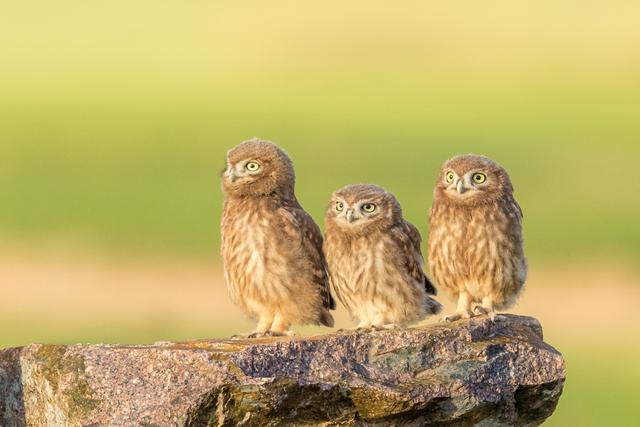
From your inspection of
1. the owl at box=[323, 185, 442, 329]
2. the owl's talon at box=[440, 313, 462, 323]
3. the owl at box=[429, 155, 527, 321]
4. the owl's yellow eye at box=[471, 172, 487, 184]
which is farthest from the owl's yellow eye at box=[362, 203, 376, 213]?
the owl's talon at box=[440, 313, 462, 323]

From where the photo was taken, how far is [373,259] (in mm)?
9547

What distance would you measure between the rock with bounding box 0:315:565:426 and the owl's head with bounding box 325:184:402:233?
2.65ft

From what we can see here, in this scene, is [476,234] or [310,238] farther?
[310,238]

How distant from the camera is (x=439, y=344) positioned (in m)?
8.95

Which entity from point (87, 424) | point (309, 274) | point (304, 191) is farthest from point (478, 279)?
point (304, 191)

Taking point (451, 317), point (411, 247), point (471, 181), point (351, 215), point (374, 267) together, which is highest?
point (471, 181)

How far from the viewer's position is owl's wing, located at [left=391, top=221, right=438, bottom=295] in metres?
9.68

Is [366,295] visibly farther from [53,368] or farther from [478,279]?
[53,368]

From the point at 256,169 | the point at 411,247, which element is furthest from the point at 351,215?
the point at 256,169

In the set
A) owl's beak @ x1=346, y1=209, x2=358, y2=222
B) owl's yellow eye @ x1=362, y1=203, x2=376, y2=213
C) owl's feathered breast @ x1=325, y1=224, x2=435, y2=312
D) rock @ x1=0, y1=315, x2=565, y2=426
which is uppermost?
owl's yellow eye @ x1=362, y1=203, x2=376, y2=213

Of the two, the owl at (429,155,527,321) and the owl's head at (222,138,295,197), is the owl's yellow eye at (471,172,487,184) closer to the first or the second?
the owl at (429,155,527,321)

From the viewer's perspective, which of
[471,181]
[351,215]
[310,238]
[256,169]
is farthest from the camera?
[310,238]

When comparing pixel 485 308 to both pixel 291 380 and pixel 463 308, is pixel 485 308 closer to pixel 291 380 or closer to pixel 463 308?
pixel 463 308

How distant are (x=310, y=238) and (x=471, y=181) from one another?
1187 mm
